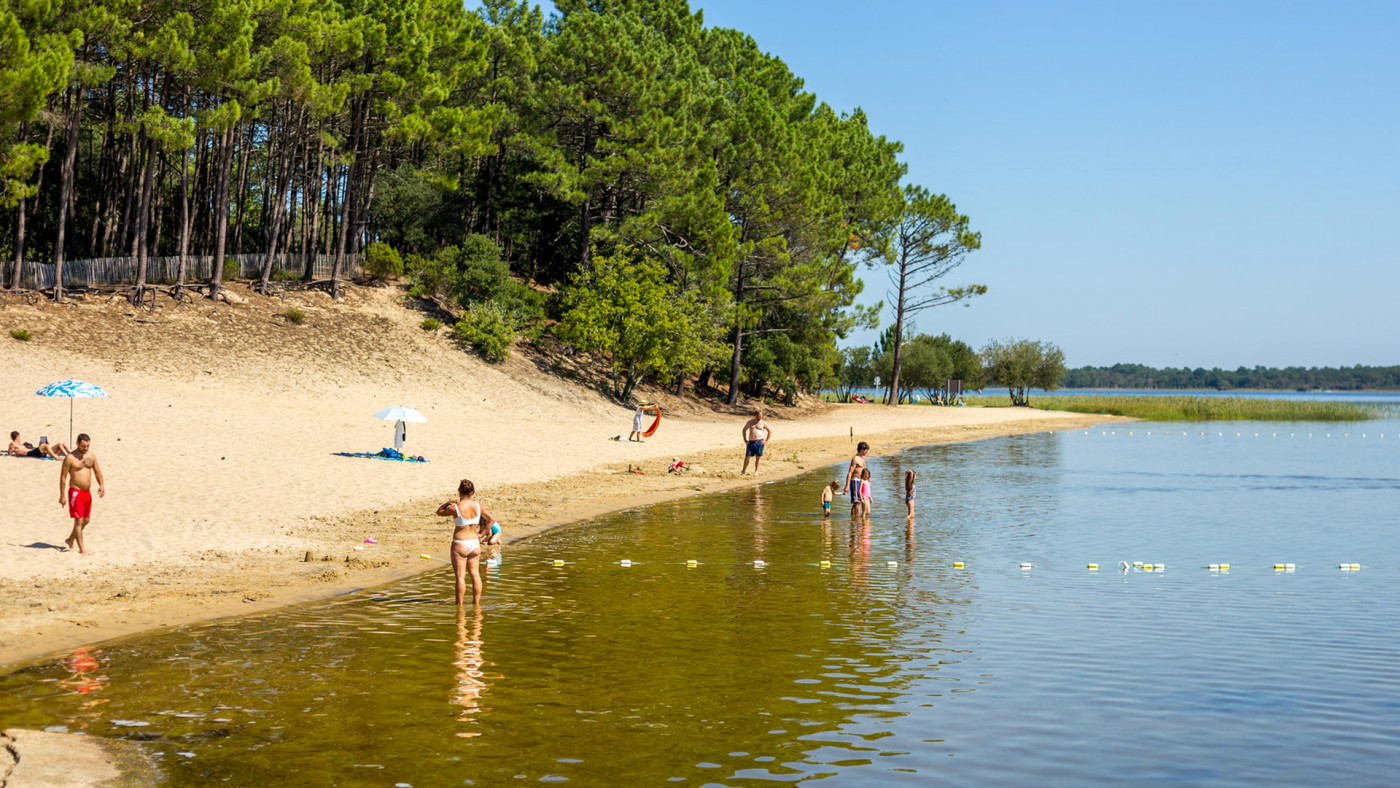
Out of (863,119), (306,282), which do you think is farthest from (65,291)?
(863,119)

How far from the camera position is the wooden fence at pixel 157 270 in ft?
146

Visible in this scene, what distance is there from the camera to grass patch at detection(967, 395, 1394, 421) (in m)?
87.7

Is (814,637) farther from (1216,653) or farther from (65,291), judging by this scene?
(65,291)

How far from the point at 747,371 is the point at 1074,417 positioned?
31.3m

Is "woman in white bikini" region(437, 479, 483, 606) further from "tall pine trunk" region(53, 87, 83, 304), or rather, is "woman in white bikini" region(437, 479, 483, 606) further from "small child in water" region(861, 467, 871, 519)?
"tall pine trunk" region(53, 87, 83, 304)

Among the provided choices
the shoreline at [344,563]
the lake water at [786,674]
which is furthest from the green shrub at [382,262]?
the lake water at [786,674]

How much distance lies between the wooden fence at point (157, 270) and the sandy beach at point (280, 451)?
7.92 feet

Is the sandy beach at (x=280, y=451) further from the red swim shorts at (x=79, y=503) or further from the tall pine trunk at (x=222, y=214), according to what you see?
the tall pine trunk at (x=222, y=214)

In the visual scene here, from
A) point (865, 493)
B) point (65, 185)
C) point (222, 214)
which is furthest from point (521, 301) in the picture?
point (865, 493)

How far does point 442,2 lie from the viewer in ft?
181

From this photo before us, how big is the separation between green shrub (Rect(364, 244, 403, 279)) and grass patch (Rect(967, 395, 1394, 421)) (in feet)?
201

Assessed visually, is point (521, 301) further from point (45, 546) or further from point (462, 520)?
point (462, 520)

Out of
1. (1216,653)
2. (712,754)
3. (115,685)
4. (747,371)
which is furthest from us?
(747,371)

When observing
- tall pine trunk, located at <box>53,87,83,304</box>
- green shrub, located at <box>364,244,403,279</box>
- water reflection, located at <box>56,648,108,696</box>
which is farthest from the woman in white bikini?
green shrub, located at <box>364,244,403,279</box>
